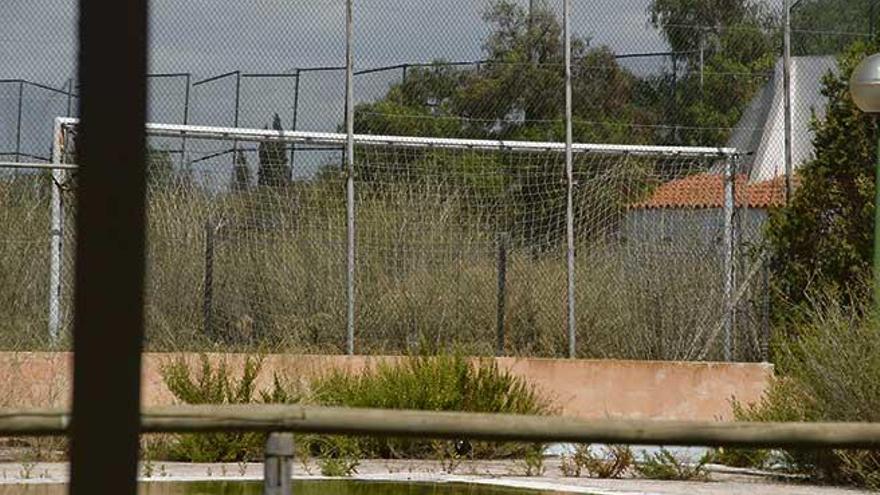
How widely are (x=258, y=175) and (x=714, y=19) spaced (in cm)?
2512

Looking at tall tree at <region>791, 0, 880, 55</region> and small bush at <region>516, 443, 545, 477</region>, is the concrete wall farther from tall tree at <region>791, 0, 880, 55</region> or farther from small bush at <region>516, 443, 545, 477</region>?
tall tree at <region>791, 0, 880, 55</region>

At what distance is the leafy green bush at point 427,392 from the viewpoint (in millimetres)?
14312

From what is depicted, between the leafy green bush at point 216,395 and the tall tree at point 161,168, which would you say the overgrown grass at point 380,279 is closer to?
the tall tree at point 161,168

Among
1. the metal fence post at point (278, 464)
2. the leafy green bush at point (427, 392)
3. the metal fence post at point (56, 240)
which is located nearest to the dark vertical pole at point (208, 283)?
the metal fence post at point (56, 240)

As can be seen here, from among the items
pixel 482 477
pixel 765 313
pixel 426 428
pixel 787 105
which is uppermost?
pixel 787 105

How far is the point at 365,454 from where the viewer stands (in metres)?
14.3

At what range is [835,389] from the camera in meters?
12.9

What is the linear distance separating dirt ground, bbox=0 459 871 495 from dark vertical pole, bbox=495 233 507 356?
11.4 ft

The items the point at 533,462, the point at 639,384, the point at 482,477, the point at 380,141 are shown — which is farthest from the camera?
the point at 380,141

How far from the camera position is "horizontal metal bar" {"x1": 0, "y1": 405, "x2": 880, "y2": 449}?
20.8ft

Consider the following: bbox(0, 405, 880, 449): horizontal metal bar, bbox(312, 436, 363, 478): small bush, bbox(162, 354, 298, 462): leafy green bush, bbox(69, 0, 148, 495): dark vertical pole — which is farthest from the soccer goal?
bbox(69, 0, 148, 495): dark vertical pole

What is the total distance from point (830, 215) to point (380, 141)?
14.7 ft

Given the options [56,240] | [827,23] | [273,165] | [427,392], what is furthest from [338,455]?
[827,23]

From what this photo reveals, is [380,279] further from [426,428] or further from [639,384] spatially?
[426,428]
